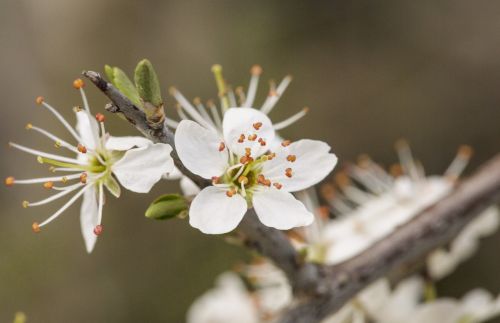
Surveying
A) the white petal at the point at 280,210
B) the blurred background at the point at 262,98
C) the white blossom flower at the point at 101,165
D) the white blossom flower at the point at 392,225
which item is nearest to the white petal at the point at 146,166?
the white blossom flower at the point at 101,165

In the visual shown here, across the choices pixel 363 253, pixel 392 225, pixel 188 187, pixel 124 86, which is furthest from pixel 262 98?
pixel 124 86

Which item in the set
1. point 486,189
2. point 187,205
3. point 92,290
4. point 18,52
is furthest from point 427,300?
point 18,52

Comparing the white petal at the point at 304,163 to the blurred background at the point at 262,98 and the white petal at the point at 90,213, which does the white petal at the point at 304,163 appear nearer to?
the white petal at the point at 90,213

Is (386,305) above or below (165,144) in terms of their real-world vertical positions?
below

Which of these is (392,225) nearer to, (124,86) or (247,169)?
(247,169)

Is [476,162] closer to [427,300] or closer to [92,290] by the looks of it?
[427,300]
